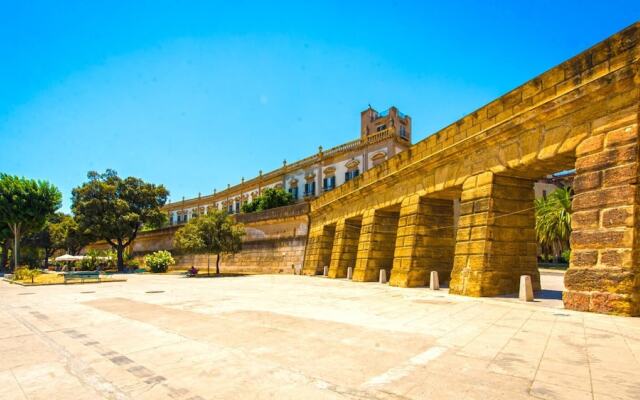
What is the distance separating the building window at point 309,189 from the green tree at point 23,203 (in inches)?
1087

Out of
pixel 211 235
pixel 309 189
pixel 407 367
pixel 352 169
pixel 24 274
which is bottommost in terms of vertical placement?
pixel 24 274

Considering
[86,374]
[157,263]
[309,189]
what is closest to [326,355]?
[86,374]

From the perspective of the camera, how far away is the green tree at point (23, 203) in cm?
3312

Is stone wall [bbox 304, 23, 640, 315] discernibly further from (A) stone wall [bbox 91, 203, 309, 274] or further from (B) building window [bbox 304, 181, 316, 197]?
(B) building window [bbox 304, 181, 316, 197]

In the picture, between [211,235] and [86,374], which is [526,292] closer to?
[86,374]

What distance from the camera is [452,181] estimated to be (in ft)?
39.5

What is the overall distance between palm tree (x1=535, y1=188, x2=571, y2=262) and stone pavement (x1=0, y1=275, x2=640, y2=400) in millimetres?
29241

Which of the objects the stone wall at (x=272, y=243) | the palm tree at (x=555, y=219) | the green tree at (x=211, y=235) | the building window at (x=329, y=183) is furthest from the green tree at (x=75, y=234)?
the palm tree at (x=555, y=219)

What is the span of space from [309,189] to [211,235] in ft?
65.0

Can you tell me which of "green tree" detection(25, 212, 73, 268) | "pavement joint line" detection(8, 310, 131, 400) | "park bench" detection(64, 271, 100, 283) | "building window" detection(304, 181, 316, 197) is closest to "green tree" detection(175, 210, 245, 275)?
"park bench" detection(64, 271, 100, 283)

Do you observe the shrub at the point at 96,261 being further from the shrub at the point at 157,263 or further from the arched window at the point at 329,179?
the arched window at the point at 329,179

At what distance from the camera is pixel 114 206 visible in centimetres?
3781

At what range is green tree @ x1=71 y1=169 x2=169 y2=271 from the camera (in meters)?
36.8

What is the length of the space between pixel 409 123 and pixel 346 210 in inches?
953
